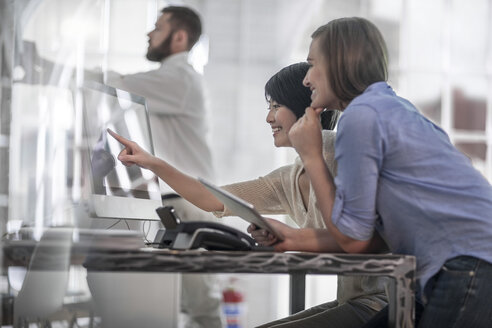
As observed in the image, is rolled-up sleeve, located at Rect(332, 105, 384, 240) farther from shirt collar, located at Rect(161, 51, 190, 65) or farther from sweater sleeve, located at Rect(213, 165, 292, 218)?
shirt collar, located at Rect(161, 51, 190, 65)

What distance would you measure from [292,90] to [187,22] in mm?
1548

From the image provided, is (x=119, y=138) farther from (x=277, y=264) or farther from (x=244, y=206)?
(x=277, y=264)

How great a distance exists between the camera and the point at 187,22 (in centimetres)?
308

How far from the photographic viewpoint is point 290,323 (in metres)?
1.34

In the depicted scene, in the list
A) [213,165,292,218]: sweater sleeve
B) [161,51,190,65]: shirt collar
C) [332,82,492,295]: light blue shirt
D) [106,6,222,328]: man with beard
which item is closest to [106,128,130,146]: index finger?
[213,165,292,218]: sweater sleeve

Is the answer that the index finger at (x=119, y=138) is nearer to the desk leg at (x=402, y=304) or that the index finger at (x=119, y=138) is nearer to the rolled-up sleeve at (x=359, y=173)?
the rolled-up sleeve at (x=359, y=173)

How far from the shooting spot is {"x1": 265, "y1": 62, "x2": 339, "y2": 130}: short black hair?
5.38 feet

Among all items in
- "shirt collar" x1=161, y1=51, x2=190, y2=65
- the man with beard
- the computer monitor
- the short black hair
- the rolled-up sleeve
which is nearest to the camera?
the rolled-up sleeve

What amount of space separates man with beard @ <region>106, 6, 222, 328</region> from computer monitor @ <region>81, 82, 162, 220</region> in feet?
3.24

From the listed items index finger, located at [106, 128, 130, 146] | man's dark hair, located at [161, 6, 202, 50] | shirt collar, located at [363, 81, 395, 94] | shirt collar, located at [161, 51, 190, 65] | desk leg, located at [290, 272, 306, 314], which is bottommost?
desk leg, located at [290, 272, 306, 314]

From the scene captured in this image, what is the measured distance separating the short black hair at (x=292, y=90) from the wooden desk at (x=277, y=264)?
0.67 meters

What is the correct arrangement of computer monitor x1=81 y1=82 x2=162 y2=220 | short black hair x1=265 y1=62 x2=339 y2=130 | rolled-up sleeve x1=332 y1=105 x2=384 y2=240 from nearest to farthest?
rolled-up sleeve x1=332 y1=105 x2=384 y2=240, computer monitor x1=81 y1=82 x2=162 y2=220, short black hair x1=265 y1=62 x2=339 y2=130

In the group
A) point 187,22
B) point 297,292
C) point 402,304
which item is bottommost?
point 297,292

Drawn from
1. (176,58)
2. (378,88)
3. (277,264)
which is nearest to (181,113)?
(176,58)
